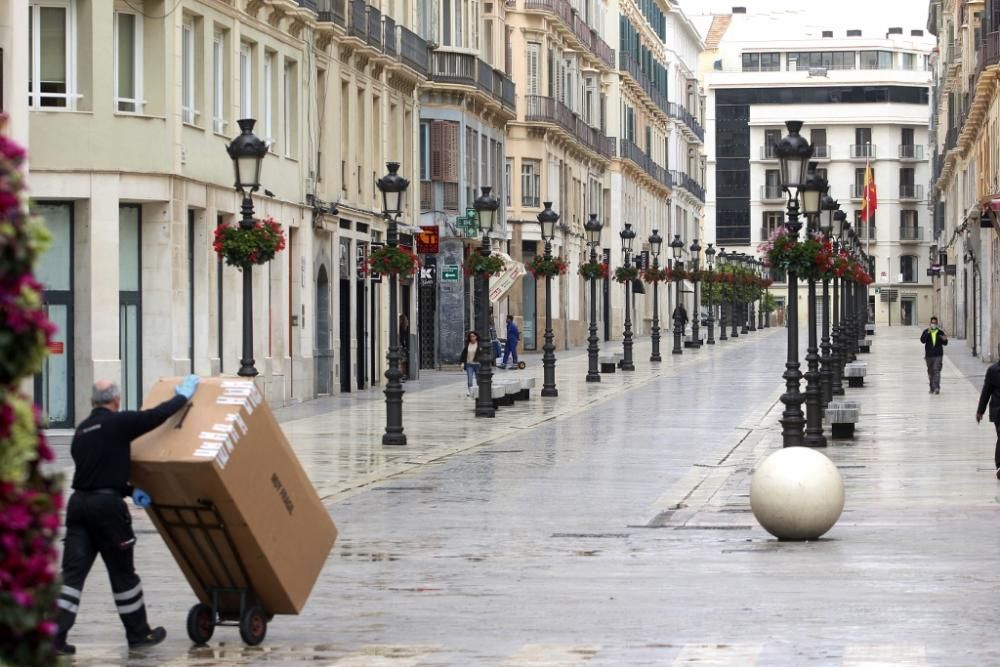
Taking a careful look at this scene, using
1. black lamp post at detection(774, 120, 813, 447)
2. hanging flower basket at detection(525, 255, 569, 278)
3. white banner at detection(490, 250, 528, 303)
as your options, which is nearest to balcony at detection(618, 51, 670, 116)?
white banner at detection(490, 250, 528, 303)

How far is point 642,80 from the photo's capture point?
105 metres

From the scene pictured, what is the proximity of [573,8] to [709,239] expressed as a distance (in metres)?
75.7

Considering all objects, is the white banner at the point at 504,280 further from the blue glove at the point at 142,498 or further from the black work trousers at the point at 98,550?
the blue glove at the point at 142,498

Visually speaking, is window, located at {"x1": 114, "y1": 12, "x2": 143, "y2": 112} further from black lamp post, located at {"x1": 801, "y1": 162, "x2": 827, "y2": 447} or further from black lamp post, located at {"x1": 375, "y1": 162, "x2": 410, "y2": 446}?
black lamp post, located at {"x1": 801, "y1": 162, "x2": 827, "y2": 447}

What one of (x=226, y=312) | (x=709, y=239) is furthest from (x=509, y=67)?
(x=709, y=239)

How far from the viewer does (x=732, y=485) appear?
2341 cm

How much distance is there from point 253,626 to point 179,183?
22672 mm

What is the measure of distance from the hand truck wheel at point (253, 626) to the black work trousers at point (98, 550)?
581 mm

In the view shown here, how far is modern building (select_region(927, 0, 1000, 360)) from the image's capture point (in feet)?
194

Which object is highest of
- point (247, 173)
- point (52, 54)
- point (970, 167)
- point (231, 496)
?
point (970, 167)

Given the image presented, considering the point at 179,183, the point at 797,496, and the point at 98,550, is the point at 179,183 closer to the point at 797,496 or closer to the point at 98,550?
the point at 797,496

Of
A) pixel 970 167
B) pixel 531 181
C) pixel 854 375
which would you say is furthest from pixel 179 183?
pixel 970 167

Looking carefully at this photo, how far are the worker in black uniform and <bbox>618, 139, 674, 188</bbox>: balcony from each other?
8687 centimetres

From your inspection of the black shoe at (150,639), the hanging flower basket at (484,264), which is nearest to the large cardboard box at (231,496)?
the black shoe at (150,639)
